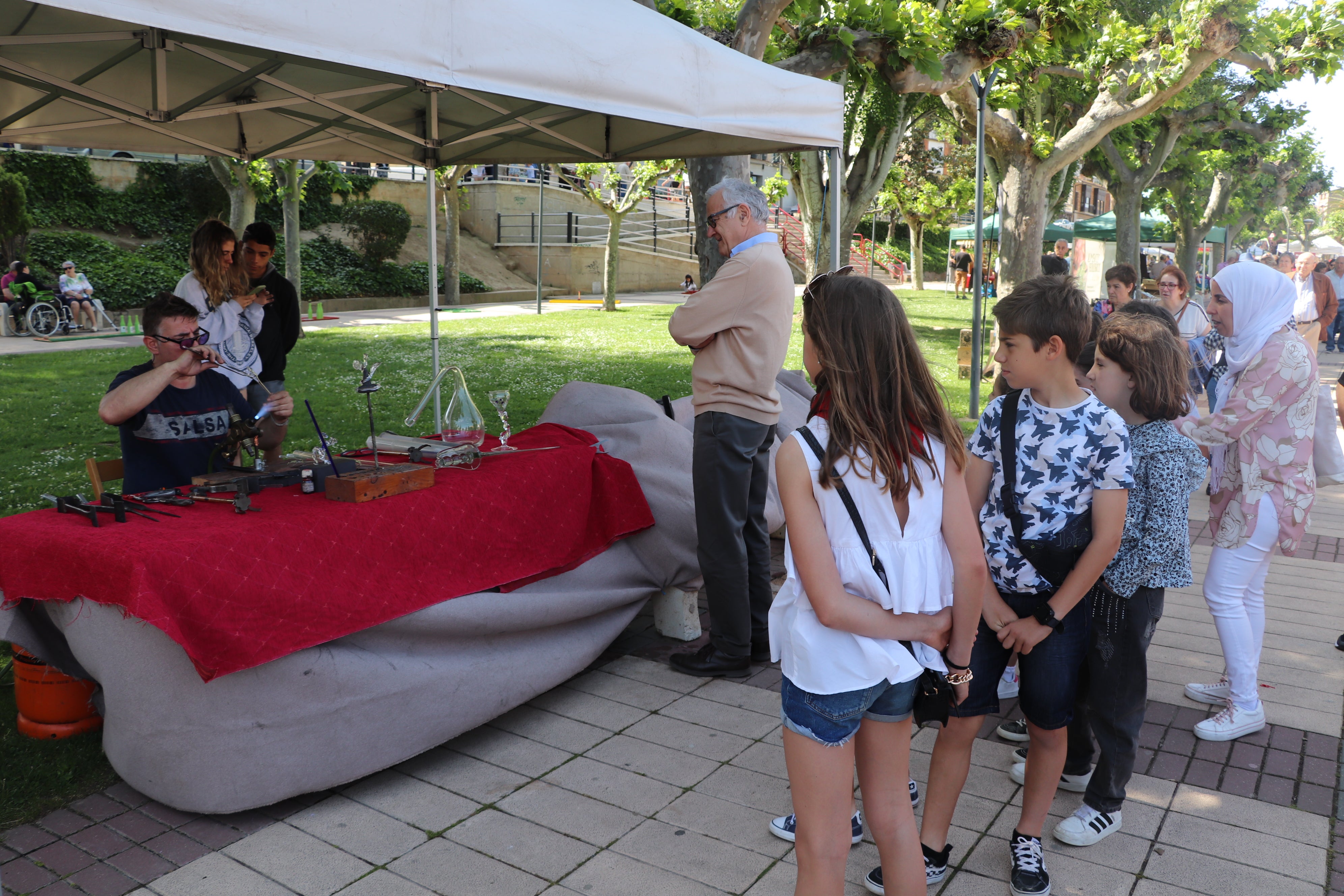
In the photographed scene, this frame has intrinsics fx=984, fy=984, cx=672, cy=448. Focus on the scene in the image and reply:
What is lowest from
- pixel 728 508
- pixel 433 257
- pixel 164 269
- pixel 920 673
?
pixel 728 508

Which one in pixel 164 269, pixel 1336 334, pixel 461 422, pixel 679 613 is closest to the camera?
pixel 461 422

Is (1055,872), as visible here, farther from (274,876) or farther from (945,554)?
(274,876)

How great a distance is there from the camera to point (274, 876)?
9.09ft

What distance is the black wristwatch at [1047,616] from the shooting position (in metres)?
2.53

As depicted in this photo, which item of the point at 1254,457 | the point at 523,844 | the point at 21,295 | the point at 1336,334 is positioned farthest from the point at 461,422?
the point at 1336,334

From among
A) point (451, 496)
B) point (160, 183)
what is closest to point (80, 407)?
point (451, 496)

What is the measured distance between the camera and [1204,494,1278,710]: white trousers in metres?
3.67

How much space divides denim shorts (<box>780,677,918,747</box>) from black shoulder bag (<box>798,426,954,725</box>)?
4cm

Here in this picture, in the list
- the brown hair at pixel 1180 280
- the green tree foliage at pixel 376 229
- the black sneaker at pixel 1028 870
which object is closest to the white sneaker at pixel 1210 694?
the black sneaker at pixel 1028 870

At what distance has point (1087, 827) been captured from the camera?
2.97m

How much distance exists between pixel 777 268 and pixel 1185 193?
108 ft

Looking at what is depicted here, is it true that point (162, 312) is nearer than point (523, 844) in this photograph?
No

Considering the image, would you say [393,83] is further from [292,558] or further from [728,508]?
[292,558]

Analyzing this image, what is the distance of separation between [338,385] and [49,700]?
8390mm
